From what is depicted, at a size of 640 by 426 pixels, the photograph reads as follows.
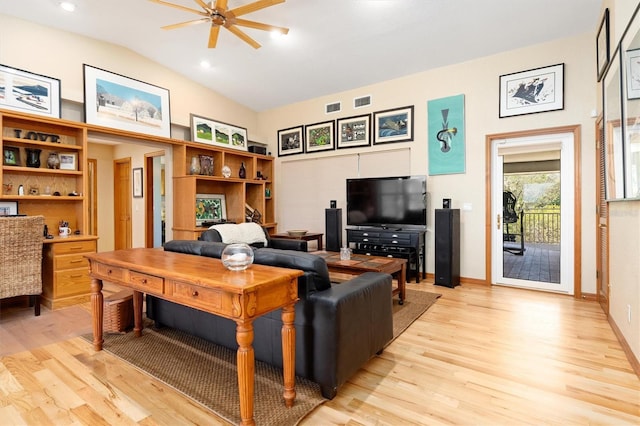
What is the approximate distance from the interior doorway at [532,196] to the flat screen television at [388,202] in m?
0.94

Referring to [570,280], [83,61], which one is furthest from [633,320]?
[83,61]

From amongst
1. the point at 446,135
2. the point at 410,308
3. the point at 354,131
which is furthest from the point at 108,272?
the point at 446,135

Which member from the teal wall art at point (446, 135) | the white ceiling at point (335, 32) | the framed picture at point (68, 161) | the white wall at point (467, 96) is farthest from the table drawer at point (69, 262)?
the teal wall art at point (446, 135)

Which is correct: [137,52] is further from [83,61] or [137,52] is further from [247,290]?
[247,290]

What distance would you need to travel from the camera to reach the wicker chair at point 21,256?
10.4 feet

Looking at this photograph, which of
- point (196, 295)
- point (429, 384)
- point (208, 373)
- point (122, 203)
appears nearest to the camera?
point (196, 295)

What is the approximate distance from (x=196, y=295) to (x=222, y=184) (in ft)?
15.6

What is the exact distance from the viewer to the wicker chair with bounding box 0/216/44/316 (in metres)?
3.18

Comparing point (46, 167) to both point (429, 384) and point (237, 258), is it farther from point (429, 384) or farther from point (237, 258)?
point (429, 384)

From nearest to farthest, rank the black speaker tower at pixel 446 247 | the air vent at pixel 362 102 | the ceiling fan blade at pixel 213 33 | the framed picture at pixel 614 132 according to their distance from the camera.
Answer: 1. the framed picture at pixel 614 132
2. the ceiling fan blade at pixel 213 33
3. the black speaker tower at pixel 446 247
4. the air vent at pixel 362 102

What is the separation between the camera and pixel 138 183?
6.70 metres

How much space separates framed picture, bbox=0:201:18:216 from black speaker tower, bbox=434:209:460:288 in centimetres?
516

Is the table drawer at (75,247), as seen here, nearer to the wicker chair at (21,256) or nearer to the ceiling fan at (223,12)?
the wicker chair at (21,256)

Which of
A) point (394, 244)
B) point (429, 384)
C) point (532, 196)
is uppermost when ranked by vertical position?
point (532, 196)
